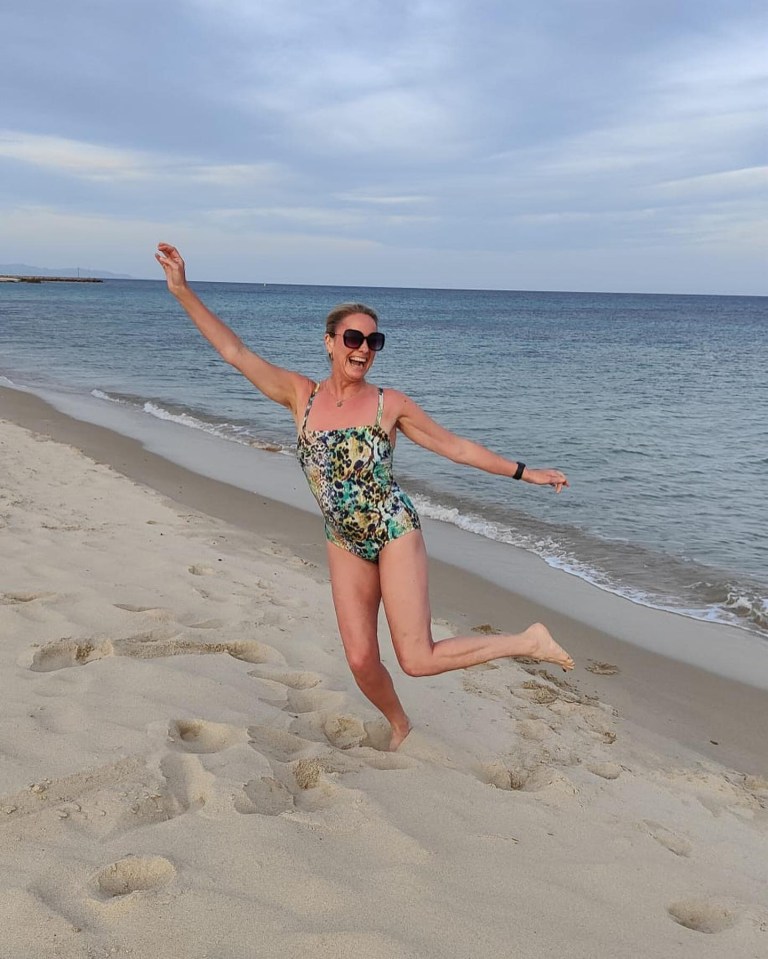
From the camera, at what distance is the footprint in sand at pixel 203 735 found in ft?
11.8

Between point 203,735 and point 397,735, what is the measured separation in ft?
3.02

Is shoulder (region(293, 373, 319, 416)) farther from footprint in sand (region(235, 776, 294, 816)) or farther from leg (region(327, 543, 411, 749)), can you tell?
footprint in sand (region(235, 776, 294, 816))

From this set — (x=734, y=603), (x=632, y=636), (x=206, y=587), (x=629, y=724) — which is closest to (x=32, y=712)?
(x=206, y=587)

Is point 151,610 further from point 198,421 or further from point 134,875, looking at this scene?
point 198,421

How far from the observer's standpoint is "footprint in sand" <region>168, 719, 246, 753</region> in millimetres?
3586

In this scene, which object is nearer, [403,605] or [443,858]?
[443,858]

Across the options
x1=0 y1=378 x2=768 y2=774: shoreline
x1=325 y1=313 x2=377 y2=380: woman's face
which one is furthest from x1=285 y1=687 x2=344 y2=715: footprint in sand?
x1=0 y1=378 x2=768 y2=774: shoreline

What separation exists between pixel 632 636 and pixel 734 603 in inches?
57.0

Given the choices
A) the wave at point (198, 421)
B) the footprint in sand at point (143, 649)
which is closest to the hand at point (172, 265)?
the footprint in sand at point (143, 649)

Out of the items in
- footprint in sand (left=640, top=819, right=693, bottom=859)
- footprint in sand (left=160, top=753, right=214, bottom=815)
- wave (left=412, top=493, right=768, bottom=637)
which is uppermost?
footprint in sand (left=160, top=753, right=214, bottom=815)

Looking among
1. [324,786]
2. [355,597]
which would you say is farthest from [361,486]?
[324,786]

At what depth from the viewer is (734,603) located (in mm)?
7332

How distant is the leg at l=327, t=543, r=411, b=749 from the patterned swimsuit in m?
0.13

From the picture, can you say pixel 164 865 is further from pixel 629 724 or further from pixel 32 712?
pixel 629 724
